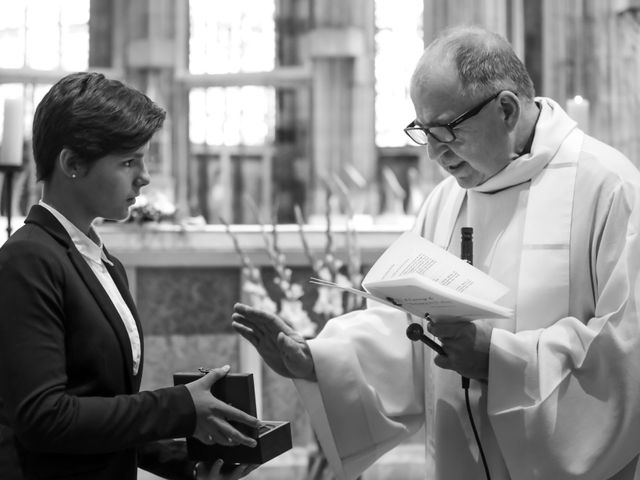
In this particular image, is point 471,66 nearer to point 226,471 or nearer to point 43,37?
point 226,471

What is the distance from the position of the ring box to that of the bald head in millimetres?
910

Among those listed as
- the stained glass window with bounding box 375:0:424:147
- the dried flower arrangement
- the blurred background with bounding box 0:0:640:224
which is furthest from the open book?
the stained glass window with bounding box 375:0:424:147

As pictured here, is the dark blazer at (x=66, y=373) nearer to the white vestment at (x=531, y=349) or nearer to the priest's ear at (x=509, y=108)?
the white vestment at (x=531, y=349)

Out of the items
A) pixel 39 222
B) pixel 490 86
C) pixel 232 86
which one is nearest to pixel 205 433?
pixel 39 222

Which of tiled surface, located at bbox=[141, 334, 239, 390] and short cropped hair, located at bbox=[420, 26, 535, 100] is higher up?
short cropped hair, located at bbox=[420, 26, 535, 100]

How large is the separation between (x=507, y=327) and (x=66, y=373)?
110cm

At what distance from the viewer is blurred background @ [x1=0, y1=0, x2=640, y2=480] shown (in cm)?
556

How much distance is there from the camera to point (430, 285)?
1.84m

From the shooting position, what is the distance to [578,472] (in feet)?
6.98

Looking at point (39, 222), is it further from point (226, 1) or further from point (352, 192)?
point (226, 1)

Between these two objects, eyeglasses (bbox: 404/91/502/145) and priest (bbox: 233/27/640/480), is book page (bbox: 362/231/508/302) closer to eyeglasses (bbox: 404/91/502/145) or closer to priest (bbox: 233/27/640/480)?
priest (bbox: 233/27/640/480)

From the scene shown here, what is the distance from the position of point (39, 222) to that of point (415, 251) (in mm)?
847

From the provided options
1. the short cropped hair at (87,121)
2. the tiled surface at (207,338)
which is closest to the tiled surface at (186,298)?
the tiled surface at (207,338)

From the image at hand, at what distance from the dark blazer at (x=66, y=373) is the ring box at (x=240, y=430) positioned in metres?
0.09
